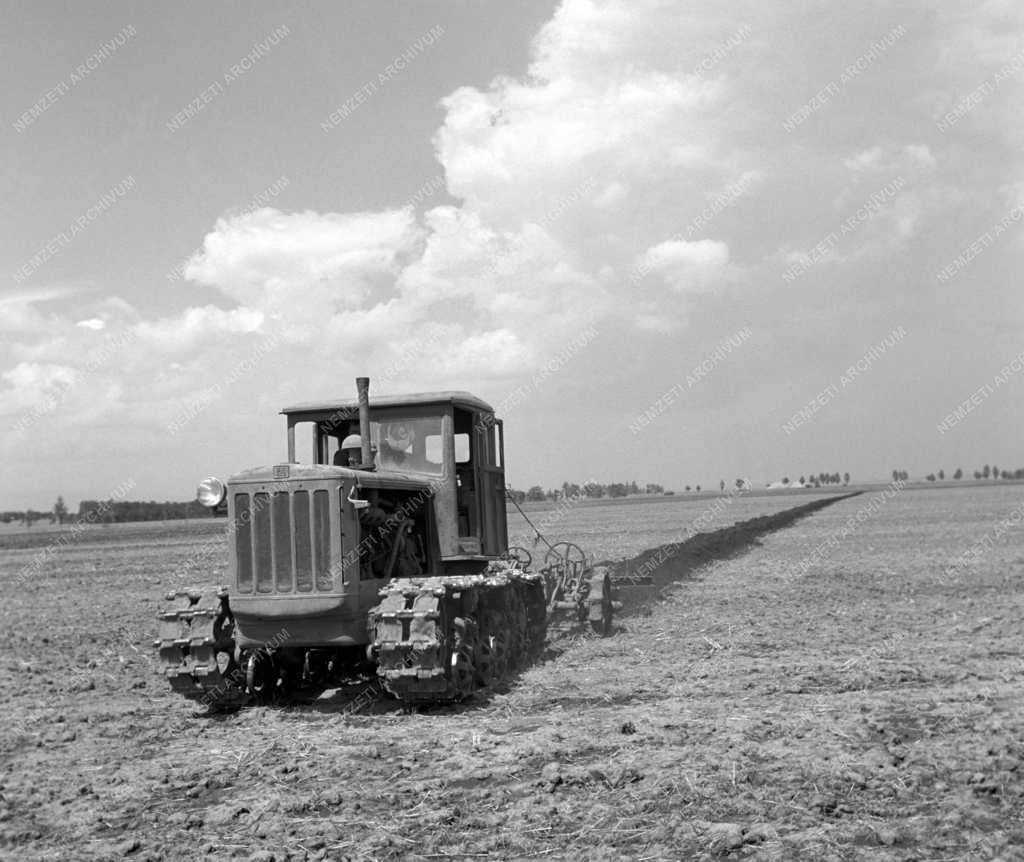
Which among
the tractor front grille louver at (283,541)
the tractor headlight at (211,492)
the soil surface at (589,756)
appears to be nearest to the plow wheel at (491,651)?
the soil surface at (589,756)

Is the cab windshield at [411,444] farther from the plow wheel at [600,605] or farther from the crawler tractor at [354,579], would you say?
the plow wheel at [600,605]

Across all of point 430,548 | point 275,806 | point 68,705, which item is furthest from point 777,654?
point 68,705

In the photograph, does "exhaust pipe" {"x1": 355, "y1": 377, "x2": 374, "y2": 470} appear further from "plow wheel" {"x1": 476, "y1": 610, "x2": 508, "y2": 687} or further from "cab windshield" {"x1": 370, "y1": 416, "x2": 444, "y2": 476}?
"plow wheel" {"x1": 476, "y1": 610, "x2": 508, "y2": 687}

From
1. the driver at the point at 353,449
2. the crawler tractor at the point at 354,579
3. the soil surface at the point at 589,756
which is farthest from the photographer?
the driver at the point at 353,449

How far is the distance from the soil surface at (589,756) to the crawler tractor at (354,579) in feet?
1.48

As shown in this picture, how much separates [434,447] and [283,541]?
2369 millimetres

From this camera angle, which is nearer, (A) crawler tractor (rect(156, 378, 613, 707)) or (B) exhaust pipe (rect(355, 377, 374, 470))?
(A) crawler tractor (rect(156, 378, 613, 707))

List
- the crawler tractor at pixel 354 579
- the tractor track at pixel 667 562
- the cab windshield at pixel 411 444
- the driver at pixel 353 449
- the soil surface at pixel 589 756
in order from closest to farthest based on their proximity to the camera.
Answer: the soil surface at pixel 589 756, the crawler tractor at pixel 354 579, the driver at pixel 353 449, the cab windshield at pixel 411 444, the tractor track at pixel 667 562

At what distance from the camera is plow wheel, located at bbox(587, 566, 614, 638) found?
13.2 meters

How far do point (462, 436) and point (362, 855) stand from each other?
20.4 feet

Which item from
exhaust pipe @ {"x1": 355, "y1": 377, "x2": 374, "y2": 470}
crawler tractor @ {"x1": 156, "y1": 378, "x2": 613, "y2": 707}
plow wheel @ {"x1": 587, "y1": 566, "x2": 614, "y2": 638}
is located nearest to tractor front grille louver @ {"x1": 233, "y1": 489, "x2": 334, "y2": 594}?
crawler tractor @ {"x1": 156, "y1": 378, "x2": 613, "y2": 707}

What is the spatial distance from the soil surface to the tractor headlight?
6.31ft

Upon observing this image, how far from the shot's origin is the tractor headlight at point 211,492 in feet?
29.5

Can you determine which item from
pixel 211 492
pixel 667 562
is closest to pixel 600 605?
pixel 211 492
